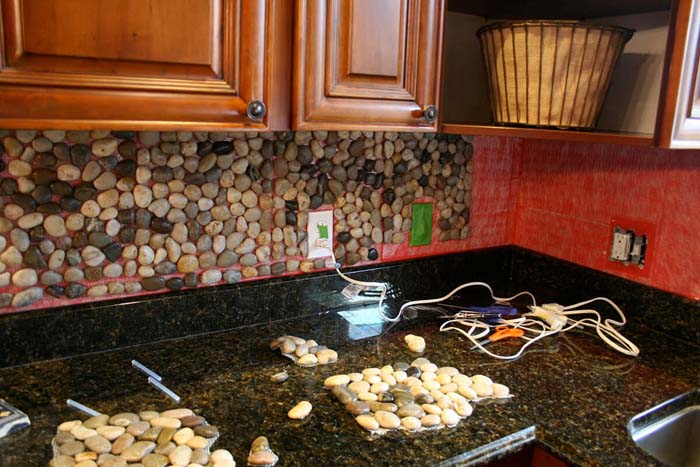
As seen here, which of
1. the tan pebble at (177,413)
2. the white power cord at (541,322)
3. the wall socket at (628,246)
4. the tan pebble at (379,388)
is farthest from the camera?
the wall socket at (628,246)

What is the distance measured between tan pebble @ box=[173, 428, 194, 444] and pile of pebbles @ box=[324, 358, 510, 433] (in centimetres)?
A: 26

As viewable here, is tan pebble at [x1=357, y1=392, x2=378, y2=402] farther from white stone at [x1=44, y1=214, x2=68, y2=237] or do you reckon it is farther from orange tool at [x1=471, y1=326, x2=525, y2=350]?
white stone at [x1=44, y1=214, x2=68, y2=237]

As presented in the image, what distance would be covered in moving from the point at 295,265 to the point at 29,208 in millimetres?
578

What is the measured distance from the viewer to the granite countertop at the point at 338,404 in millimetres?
926

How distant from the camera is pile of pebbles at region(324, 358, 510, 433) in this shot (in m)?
0.99

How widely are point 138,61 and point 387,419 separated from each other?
673 mm

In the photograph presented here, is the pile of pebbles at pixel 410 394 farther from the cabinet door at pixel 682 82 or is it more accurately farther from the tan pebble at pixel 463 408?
the cabinet door at pixel 682 82

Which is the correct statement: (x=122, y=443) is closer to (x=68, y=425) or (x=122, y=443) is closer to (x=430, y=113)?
(x=68, y=425)

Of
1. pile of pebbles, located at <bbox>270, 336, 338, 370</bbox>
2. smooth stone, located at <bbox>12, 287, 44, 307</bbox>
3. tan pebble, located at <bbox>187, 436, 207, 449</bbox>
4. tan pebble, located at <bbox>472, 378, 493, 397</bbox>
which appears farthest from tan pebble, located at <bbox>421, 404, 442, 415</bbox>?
smooth stone, located at <bbox>12, 287, 44, 307</bbox>

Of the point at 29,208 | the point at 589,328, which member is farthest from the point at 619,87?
the point at 29,208

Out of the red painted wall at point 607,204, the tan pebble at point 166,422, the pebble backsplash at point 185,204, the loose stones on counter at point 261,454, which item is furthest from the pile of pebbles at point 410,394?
the red painted wall at point 607,204

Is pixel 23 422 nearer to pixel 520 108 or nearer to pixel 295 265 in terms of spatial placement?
pixel 295 265

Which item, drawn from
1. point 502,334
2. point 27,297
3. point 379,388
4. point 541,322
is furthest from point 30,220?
point 541,322

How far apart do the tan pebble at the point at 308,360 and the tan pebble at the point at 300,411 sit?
0.56 ft
